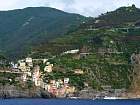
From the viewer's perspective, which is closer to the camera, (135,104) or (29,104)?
(29,104)

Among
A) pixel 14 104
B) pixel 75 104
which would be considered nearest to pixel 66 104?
pixel 75 104

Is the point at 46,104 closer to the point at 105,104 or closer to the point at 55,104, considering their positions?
the point at 55,104

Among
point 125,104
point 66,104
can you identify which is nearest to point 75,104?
point 66,104

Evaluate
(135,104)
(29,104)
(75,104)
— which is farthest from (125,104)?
(29,104)

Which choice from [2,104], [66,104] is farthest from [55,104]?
[2,104]

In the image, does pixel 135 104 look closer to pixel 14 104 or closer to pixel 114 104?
pixel 114 104

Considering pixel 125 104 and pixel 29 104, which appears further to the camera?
pixel 125 104

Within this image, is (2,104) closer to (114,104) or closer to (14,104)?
(14,104)
